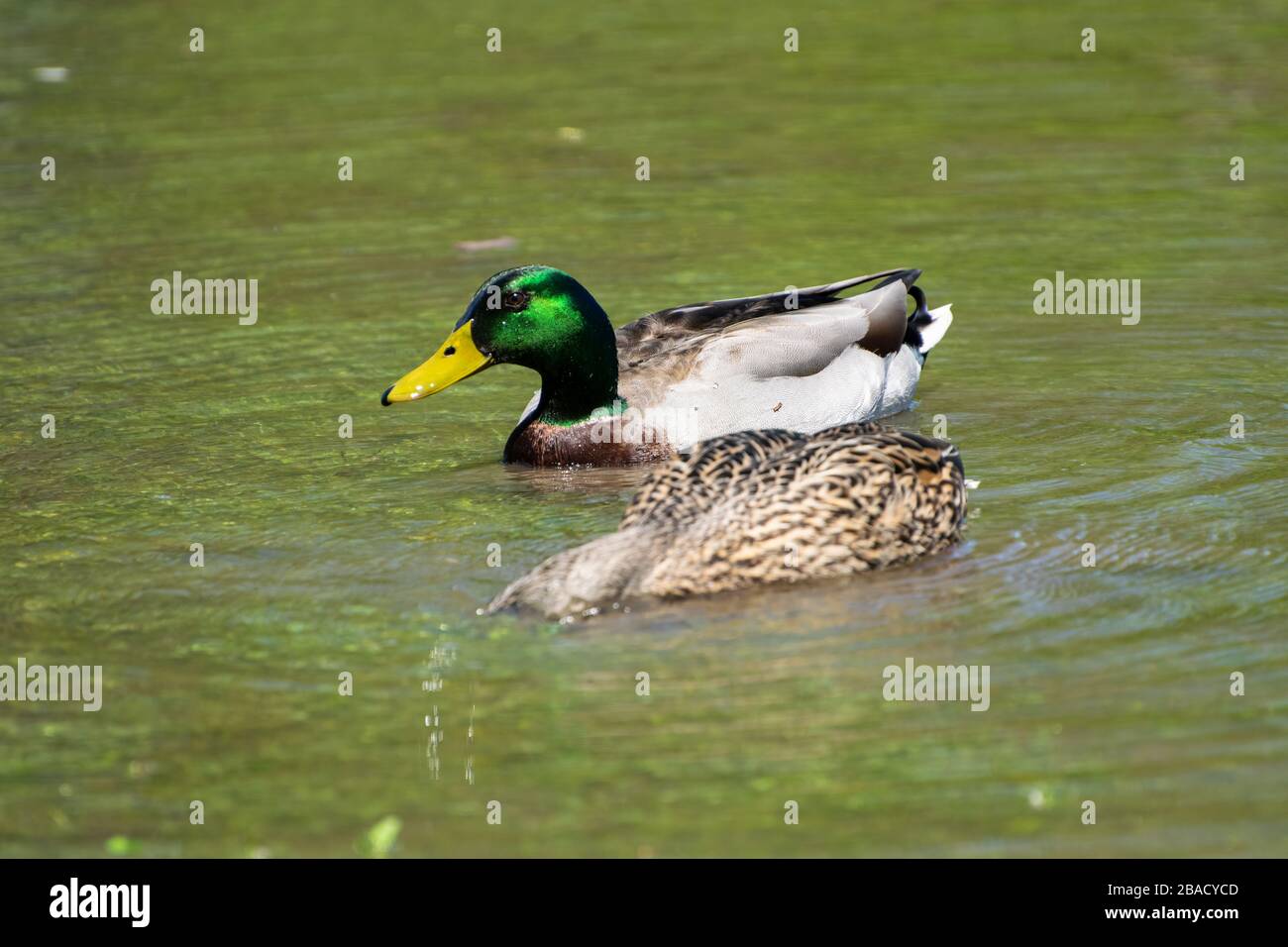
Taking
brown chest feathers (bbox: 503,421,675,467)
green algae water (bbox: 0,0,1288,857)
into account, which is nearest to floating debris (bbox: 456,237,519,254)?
green algae water (bbox: 0,0,1288,857)

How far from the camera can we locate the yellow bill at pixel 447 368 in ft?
31.6

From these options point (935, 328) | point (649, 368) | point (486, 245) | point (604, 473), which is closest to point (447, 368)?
point (604, 473)

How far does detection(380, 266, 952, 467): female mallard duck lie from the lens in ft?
32.2

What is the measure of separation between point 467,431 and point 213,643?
349cm

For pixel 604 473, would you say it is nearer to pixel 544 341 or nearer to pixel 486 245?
pixel 544 341

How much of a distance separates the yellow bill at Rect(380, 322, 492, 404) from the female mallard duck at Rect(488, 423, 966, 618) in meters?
1.94

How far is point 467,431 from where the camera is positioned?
10.5 m

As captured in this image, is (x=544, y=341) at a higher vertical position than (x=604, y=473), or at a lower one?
higher

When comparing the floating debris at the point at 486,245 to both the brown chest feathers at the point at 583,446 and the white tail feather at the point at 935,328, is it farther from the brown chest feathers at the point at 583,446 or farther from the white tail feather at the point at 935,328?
the brown chest feathers at the point at 583,446

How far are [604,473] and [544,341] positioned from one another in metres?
0.73

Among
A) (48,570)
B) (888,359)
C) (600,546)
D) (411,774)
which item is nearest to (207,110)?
(888,359)

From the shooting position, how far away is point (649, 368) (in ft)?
33.2

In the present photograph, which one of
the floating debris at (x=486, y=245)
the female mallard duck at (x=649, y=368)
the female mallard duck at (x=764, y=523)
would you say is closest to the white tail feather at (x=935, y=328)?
the female mallard duck at (x=649, y=368)

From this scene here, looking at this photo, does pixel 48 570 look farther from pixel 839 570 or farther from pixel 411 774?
pixel 839 570
